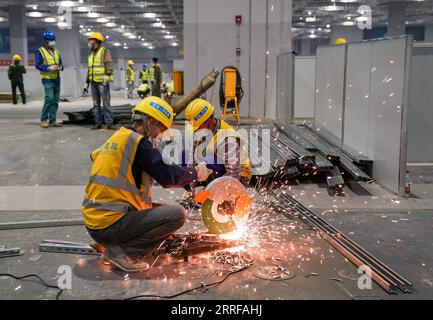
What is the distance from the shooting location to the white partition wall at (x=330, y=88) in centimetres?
805

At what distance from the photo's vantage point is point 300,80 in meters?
12.6

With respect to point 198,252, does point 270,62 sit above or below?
above

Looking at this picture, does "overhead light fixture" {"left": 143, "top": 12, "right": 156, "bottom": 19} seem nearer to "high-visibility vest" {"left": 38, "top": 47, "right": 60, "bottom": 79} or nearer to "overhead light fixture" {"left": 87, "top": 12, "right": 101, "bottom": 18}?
"overhead light fixture" {"left": 87, "top": 12, "right": 101, "bottom": 18}

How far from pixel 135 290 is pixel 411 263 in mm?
2280

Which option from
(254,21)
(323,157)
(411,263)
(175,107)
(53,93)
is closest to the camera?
(411,263)

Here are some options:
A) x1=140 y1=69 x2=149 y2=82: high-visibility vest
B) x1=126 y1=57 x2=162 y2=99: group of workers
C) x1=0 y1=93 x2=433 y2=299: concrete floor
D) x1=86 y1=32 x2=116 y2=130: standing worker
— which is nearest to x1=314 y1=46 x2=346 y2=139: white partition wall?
x1=0 y1=93 x2=433 y2=299: concrete floor

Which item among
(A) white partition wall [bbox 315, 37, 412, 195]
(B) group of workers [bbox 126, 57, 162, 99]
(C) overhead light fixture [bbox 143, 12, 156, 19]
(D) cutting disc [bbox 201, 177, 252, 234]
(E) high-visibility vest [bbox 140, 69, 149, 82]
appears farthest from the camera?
(C) overhead light fixture [bbox 143, 12, 156, 19]

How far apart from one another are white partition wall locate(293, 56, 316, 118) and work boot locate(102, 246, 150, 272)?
9.47m

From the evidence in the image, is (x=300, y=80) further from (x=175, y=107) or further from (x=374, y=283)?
(x=374, y=283)

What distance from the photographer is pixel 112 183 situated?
143 inches

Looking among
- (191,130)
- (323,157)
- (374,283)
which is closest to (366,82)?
(323,157)

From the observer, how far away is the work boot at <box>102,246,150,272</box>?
3.76 metres

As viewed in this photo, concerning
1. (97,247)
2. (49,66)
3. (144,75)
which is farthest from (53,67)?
(144,75)

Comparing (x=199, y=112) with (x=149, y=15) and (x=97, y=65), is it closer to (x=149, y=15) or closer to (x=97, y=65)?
(x=97, y=65)
